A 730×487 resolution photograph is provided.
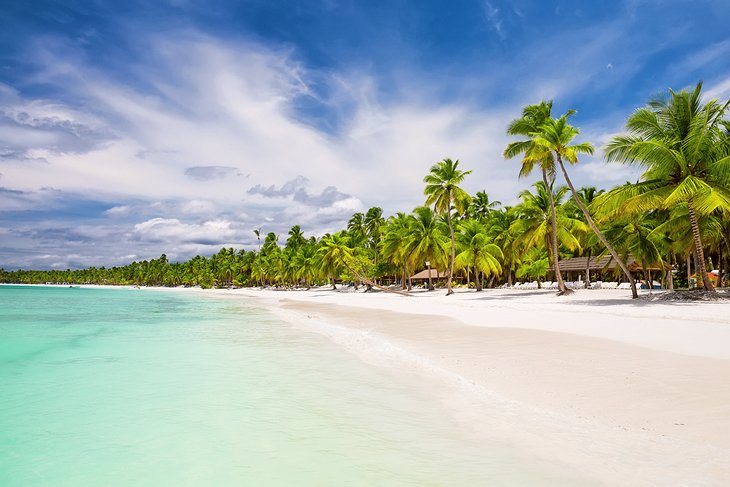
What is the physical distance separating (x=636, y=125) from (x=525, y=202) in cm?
1391

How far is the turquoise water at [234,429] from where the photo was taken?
451 centimetres

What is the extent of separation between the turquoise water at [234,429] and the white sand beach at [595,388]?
621mm

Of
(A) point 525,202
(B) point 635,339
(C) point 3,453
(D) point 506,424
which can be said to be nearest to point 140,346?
(C) point 3,453

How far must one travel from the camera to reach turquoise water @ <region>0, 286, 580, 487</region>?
178 inches

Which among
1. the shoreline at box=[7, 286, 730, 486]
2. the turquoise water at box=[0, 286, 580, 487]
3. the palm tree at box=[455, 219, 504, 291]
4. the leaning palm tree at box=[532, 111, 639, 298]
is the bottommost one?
the turquoise water at box=[0, 286, 580, 487]

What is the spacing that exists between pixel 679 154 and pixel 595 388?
57.0 ft

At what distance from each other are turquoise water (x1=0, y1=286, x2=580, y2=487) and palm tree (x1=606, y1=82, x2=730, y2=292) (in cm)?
1705

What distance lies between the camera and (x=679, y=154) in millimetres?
19219

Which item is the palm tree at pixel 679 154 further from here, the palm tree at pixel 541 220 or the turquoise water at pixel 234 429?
the turquoise water at pixel 234 429

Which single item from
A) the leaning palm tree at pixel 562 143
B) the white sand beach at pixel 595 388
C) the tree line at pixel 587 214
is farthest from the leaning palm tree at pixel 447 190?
the white sand beach at pixel 595 388

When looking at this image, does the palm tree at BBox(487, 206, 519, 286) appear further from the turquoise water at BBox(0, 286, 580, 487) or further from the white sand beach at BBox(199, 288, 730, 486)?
the turquoise water at BBox(0, 286, 580, 487)

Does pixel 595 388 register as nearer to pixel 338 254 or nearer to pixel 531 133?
pixel 531 133

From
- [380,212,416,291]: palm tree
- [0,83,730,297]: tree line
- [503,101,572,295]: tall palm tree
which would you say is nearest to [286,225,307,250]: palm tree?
[0,83,730,297]: tree line

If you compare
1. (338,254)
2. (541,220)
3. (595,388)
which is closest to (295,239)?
(338,254)
